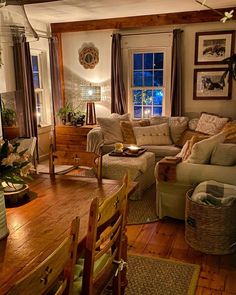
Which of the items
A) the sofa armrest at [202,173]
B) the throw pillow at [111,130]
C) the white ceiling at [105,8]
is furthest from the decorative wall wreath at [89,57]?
the sofa armrest at [202,173]

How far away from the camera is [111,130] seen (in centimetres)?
548

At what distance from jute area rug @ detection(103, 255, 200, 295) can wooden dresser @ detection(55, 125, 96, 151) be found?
358cm

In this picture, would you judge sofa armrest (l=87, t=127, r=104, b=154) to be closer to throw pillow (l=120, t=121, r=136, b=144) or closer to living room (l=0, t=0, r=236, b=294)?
throw pillow (l=120, t=121, r=136, b=144)

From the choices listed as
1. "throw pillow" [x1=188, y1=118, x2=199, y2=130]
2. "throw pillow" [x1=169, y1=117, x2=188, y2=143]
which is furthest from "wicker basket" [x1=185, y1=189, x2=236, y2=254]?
"throw pillow" [x1=188, y1=118, x2=199, y2=130]

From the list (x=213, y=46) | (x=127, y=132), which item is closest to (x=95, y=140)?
(x=127, y=132)

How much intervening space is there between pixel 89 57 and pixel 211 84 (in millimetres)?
2505

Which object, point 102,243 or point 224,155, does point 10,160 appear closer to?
point 102,243

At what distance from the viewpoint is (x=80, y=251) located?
1.55m

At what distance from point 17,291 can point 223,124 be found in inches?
181

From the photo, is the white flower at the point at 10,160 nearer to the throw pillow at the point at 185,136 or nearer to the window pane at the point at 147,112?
the throw pillow at the point at 185,136

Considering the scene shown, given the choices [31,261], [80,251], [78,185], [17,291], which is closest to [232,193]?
[78,185]

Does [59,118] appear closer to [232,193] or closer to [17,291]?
[232,193]

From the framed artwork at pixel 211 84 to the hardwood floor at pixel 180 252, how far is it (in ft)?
9.82

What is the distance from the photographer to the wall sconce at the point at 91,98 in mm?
6331
